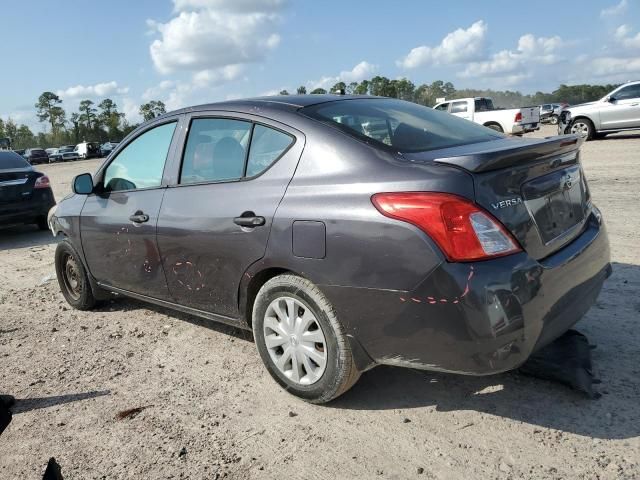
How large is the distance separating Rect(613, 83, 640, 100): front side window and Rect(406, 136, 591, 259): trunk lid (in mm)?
16228

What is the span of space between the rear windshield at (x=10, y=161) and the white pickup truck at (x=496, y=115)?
52.9ft

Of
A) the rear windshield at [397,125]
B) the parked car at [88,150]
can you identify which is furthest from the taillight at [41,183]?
the parked car at [88,150]

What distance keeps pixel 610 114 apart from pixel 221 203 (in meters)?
17.0

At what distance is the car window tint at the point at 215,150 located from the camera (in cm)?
341

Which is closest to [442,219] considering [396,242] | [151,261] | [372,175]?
[396,242]

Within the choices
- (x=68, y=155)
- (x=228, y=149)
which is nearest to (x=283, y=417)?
(x=228, y=149)

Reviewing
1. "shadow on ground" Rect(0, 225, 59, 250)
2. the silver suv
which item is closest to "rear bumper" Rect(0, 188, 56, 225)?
"shadow on ground" Rect(0, 225, 59, 250)

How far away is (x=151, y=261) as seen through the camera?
3.95 m

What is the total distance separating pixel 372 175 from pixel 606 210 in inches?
221

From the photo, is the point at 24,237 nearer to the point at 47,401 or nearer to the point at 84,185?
the point at 84,185

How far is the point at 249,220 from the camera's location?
3.14m

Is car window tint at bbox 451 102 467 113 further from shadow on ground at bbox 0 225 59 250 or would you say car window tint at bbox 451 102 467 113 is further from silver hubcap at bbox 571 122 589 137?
shadow on ground at bbox 0 225 59 250

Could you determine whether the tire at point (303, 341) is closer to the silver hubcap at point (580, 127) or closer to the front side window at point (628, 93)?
the silver hubcap at point (580, 127)

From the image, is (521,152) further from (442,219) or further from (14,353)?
(14,353)
